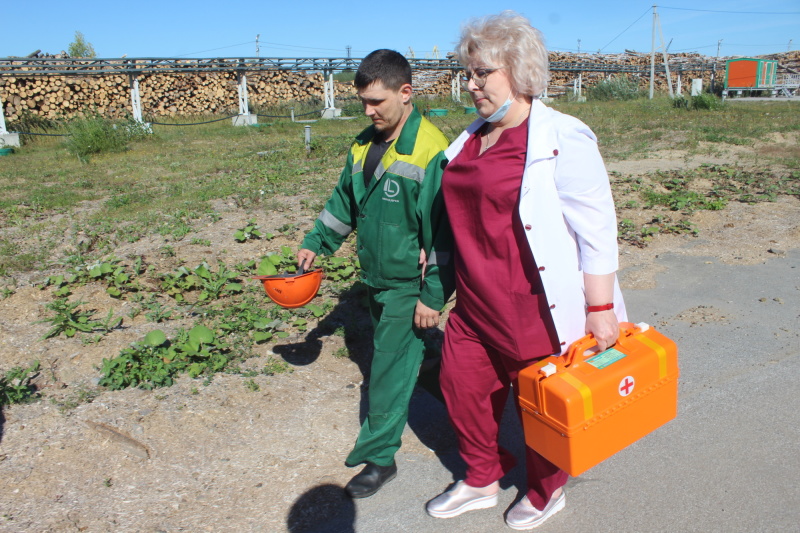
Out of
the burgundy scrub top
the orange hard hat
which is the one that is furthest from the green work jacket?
the orange hard hat

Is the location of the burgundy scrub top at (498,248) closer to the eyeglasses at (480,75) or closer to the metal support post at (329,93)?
the eyeglasses at (480,75)

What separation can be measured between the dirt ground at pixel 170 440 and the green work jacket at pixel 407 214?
37.1 inches

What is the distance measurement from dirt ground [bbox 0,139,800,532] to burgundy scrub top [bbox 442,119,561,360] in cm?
108

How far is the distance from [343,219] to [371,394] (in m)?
0.85

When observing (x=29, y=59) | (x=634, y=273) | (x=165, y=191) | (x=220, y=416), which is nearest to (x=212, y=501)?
(x=220, y=416)

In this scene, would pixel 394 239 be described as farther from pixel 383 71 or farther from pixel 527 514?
pixel 527 514

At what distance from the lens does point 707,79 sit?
3775 cm

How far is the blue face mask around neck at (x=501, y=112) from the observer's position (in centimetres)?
218

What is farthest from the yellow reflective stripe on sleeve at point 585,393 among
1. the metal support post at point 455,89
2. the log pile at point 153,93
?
the metal support post at point 455,89

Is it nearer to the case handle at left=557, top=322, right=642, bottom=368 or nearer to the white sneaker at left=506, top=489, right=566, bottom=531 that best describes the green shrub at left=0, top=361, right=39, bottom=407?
the white sneaker at left=506, top=489, right=566, bottom=531

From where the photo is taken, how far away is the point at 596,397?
201 centimetres

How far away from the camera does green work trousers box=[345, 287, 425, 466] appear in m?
2.71

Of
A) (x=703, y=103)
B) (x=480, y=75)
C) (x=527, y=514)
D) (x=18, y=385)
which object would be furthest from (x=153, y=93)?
(x=527, y=514)

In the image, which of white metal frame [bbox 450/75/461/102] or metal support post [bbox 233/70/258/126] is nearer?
metal support post [bbox 233/70/258/126]
